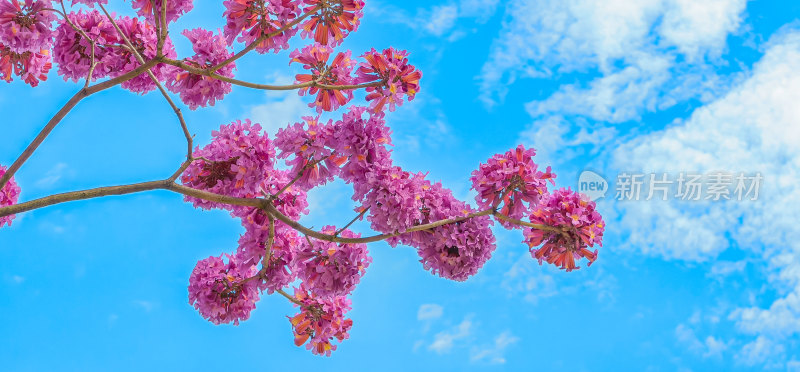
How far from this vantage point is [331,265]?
17.6 feet

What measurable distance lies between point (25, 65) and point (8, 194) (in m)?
1.21

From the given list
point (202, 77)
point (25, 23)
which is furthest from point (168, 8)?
point (25, 23)

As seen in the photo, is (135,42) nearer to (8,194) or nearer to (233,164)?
(233,164)

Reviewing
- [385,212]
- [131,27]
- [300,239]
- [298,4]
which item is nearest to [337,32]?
A: [298,4]

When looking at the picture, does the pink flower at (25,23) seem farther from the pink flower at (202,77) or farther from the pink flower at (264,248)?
the pink flower at (264,248)

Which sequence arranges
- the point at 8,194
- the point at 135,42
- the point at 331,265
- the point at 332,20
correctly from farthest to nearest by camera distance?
the point at 8,194, the point at 135,42, the point at 331,265, the point at 332,20

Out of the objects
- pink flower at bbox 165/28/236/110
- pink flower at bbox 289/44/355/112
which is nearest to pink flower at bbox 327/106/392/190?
pink flower at bbox 289/44/355/112

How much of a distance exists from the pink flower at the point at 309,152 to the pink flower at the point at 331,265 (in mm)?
622

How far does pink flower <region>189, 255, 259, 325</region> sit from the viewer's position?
5801mm

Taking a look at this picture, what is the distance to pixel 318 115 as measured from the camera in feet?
16.8

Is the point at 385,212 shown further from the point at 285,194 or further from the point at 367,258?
the point at 285,194

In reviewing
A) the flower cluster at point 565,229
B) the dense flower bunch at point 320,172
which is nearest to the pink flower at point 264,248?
the dense flower bunch at point 320,172

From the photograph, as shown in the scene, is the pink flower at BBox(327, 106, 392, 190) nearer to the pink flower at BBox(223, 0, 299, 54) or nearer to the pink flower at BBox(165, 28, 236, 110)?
the pink flower at BBox(223, 0, 299, 54)

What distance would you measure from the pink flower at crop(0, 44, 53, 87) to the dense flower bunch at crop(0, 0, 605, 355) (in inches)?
20.4
